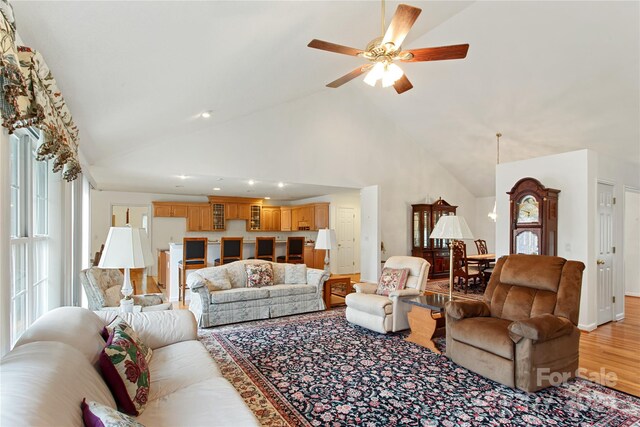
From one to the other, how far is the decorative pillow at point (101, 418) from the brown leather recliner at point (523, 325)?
8.71 feet

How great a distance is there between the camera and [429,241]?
8.40m

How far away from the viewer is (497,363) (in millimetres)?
2797

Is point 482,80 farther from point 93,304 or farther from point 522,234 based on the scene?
point 93,304

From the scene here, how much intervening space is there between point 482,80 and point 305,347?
503 centimetres

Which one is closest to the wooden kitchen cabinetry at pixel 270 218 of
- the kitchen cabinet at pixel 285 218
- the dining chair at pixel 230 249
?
the kitchen cabinet at pixel 285 218

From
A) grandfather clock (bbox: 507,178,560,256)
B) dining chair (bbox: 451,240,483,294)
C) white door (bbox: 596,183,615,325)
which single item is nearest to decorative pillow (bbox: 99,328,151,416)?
grandfather clock (bbox: 507,178,560,256)

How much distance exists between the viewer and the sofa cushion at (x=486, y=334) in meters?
2.75

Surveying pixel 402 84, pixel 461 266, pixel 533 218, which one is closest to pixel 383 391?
pixel 402 84

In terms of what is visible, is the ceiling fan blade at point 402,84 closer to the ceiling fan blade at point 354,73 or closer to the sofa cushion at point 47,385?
the ceiling fan blade at point 354,73

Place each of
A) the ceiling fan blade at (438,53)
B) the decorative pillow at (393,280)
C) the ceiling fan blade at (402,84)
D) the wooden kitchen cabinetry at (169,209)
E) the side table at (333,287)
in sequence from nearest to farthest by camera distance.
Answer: the ceiling fan blade at (438,53), the ceiling fan blade at (402,84), the decorative pillow at (393,280), the side table at (333,287), the wooden kitchen cabinetry at (169,209)

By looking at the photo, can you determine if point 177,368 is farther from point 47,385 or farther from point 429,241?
point 429,241

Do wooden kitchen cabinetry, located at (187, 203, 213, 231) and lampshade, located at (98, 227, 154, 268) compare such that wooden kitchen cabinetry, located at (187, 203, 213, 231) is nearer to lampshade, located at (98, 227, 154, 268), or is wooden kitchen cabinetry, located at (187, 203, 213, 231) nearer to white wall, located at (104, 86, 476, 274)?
white wall, located at (104, 86, 476, 274)

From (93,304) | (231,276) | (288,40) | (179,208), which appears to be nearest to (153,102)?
(288,40)

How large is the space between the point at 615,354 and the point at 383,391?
8.72ft
